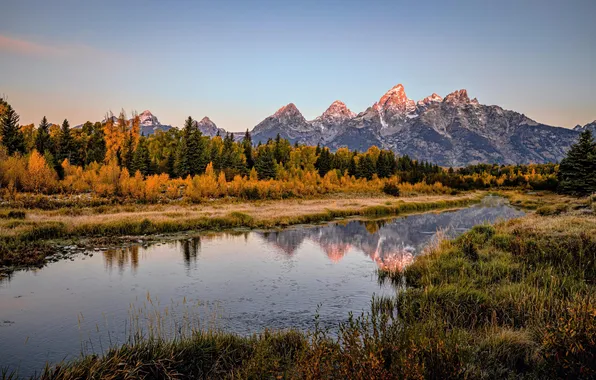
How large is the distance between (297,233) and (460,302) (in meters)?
21.6

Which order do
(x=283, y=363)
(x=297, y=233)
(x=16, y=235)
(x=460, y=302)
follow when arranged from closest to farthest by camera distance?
(x=283, y=363), (x=460, y=302), (x=16, y=235), (x=297, y=233)

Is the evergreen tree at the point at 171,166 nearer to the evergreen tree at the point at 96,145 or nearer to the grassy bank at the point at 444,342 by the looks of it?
the evergreen tree at the point at 96,145

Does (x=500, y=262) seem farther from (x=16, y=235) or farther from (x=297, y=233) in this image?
(x=16, y=235)

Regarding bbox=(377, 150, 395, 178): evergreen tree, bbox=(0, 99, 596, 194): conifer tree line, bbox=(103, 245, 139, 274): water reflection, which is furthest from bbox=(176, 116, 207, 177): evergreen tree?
bbox=(103, 245, 139, 274): water reflection

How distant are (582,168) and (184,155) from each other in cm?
7082

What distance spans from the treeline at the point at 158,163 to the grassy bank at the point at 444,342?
4515cm

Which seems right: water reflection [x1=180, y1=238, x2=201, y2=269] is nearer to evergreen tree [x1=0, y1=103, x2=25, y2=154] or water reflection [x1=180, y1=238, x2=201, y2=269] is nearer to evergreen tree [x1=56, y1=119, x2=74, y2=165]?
evergreen tree [x1=0, y1=103, x2=25, y2=154]

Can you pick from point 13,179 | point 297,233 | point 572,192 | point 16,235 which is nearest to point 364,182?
point 572,192

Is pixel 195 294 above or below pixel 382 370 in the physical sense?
below

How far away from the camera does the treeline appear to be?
168 feet

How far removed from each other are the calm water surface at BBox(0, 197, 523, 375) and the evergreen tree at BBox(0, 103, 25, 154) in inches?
2427

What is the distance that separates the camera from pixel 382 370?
6.03 meters

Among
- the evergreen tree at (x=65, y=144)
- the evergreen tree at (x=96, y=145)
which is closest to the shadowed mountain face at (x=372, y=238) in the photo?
the evergreen tree at (x=96, y=145)

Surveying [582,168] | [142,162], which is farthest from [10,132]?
[582,168]
